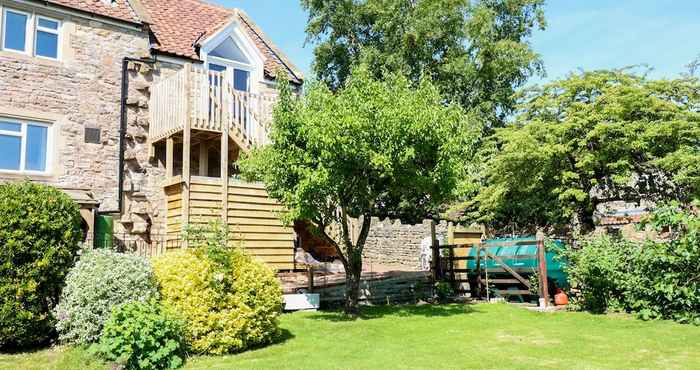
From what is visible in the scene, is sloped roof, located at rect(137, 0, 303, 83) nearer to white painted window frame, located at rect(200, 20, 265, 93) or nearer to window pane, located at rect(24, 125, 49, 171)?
white painted window frame, located at rect(200, 20, 265, 93)

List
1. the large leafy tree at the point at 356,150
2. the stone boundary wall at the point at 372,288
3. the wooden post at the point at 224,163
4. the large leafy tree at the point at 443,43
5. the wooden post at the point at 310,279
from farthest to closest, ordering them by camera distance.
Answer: the large leafy tree at the point at 443,43 < the wooden post at the point at 224,163 < the stone boundary wall at the point at 372,288 < the wooden post at the point at 310,279 < the large leafy tree at the point at 356,150

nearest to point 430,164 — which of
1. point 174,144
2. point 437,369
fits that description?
point 437,369

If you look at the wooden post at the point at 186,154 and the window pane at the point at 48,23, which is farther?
the window pane at the point at 48,23

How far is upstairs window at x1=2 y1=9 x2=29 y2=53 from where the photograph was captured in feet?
46.2

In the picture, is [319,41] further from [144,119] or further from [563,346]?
[563,346]

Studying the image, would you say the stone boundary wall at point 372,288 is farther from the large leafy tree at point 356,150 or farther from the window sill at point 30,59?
the window sill at point 30,59

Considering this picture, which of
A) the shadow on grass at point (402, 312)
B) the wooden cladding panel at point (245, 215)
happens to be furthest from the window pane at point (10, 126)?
the shadow on grass at point (402, 312)

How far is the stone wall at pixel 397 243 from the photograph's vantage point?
25.2m

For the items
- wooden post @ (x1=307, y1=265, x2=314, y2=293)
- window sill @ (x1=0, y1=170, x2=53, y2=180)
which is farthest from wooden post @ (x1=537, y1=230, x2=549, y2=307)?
window sill @ (x1=0, y1=170, x2=53, y2=180)

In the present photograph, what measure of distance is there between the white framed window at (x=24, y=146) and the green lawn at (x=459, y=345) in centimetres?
700

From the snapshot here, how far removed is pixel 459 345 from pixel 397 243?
54.2ft

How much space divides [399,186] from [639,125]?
7858 mm

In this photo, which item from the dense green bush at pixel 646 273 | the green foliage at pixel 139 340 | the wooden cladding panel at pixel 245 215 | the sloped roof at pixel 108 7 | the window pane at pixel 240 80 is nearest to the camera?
the green foliage at pixel 139 340

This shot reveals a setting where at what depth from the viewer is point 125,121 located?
15.8 metres
